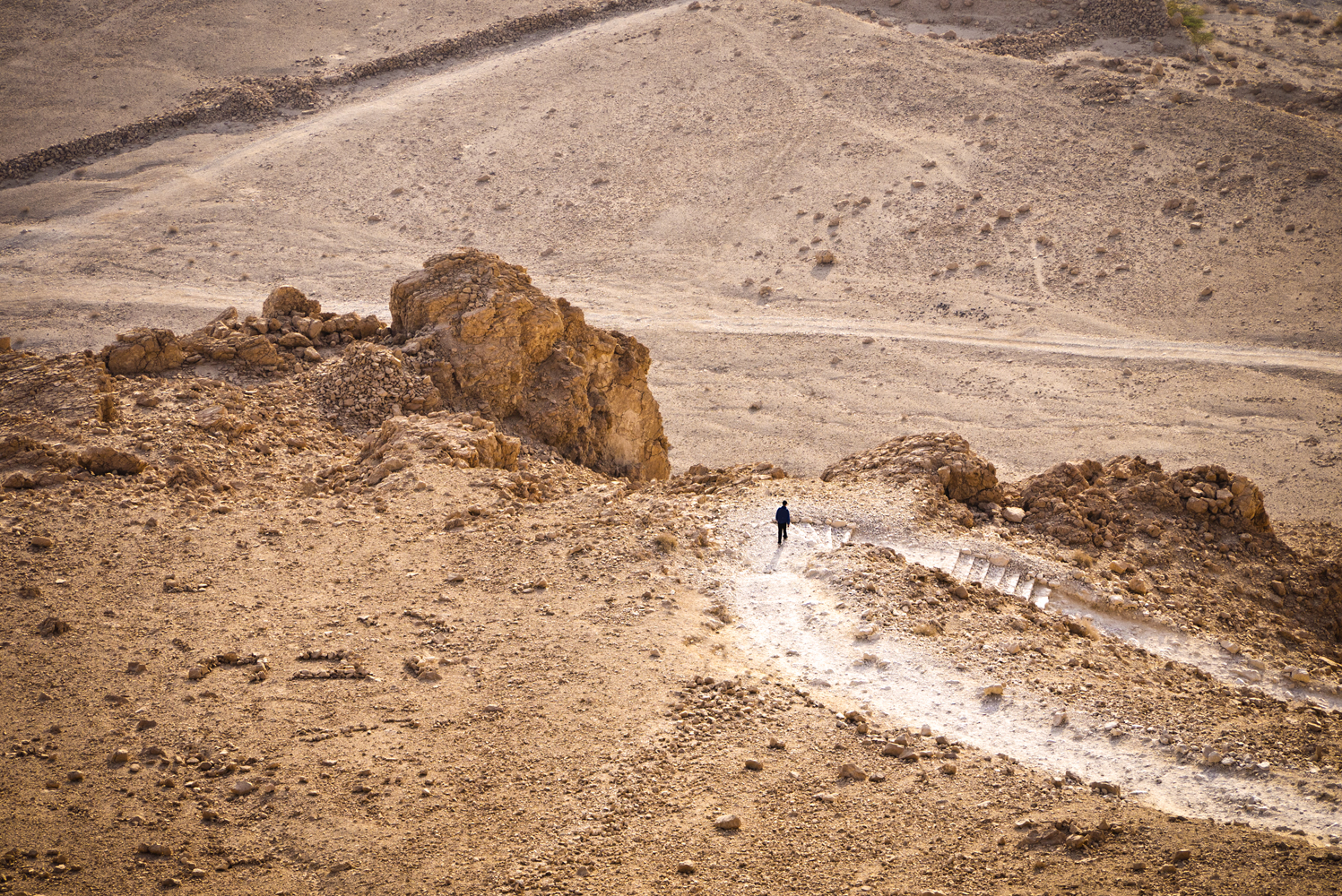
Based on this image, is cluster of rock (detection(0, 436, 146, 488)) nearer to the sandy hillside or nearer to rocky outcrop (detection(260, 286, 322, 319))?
rocky outcrop (detection(260, 286, 322, 319))

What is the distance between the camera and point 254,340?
1473 cm

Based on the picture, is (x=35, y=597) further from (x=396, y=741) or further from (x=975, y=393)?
(x=975, y=393)

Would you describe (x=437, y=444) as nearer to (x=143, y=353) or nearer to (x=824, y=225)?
(x=143, y=353)

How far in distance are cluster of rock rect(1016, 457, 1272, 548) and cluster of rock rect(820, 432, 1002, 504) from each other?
1.97 ft

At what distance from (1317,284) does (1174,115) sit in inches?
300

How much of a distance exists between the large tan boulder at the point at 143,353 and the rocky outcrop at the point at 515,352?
10.5ft

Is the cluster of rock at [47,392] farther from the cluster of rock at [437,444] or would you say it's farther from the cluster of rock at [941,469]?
the cluster of rock at [941,469]

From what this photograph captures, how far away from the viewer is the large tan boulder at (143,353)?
547 inches

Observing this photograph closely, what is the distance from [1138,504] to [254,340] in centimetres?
1265

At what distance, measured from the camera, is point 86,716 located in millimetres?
8062

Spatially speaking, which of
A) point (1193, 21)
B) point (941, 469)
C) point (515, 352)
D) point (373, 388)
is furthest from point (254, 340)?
point (1193, 21)

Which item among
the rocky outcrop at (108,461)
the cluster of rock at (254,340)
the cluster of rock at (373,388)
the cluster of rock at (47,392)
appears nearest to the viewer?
the rocky outcrop at (108,461)

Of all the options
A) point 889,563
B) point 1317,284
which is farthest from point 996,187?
point 889,563

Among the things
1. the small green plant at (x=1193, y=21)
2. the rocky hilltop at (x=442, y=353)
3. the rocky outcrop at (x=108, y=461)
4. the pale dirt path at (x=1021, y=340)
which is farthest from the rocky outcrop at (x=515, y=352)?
the small green plant at (x=1193, y=21)
